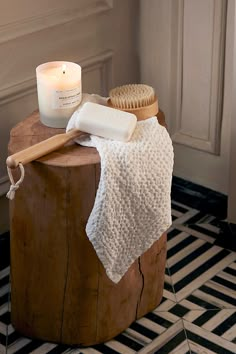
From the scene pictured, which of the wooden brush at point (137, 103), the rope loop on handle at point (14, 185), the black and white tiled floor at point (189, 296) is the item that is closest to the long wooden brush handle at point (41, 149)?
the rope loop on handle at point (14, 185)

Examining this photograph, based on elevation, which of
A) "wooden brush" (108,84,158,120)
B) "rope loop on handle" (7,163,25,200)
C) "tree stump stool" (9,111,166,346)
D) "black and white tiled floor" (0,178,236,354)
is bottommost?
"black and white tiled floor" (0,178,236,354)

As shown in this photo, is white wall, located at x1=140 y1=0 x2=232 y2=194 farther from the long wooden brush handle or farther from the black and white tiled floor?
the long wooden brush handle

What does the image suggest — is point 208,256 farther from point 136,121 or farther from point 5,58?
point 5,58

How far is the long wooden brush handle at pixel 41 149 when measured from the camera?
4.44 ft

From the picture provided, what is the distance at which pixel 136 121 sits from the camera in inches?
57.7

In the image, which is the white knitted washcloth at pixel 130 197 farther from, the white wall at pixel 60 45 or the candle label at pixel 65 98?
the white wall at pixel 60 45

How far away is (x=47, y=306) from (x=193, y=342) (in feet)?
0.97

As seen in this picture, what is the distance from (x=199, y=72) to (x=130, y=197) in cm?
57

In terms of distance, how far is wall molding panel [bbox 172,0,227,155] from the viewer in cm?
180

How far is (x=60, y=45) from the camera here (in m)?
1.78

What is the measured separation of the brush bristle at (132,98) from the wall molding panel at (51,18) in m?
0.26

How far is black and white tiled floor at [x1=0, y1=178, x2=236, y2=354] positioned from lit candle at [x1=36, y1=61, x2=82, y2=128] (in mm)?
419

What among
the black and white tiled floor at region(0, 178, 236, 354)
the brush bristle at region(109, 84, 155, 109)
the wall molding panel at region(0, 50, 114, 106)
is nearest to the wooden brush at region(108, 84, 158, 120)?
the brush bristle at region(109, 84, 155, 109)

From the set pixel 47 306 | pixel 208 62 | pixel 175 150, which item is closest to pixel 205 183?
pixel 175 150
